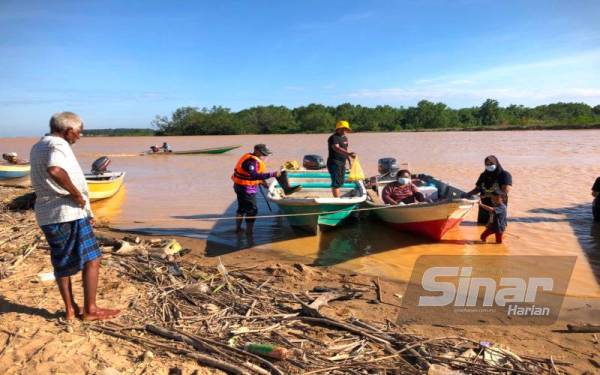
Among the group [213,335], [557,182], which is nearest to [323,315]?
[213,335]

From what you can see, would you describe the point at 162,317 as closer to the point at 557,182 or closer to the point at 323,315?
the point at 323,315

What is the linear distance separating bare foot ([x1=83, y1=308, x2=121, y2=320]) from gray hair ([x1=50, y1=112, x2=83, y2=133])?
150 centimetres

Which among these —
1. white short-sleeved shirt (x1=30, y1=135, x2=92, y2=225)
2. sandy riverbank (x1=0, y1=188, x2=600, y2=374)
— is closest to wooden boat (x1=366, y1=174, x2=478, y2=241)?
sandy riverbank (x1=0, y1=188, x2=600, y2=374)

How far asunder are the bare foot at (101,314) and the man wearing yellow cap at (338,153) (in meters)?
5.25

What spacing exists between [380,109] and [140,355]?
6720 centimetres

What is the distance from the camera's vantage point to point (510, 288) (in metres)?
5.57

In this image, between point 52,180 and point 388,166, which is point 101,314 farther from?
point 388,166

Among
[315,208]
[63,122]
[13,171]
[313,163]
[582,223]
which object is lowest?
[582,223]

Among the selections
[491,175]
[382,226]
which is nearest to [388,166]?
[382,226]

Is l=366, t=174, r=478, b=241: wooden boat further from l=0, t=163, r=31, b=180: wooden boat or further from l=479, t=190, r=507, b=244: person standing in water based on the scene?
l=0, t=163, r=31, b=180: wooden boat

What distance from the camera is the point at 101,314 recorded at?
11.6 feet

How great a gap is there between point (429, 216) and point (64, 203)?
5.52m

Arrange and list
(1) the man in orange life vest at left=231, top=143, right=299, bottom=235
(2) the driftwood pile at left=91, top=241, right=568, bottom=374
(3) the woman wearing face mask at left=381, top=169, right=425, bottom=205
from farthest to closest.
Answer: (3) the woman wearing face mask at left=381, top=169, right=425, bottom=205
(1) the man in orange life vest at left=231, top=143, right=299, bottom=235
(2) the driftwood pile at left=91, top=241, right=568, bottom=374

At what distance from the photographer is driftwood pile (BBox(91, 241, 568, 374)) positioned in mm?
3152
